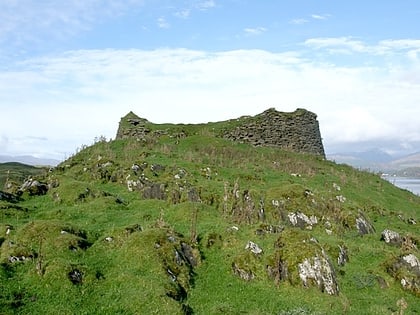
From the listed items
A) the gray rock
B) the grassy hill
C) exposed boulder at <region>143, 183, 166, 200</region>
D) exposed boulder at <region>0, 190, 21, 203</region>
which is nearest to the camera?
the grassy hill

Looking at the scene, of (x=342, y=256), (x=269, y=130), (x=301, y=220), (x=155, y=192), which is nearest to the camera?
(x=342, y=256)

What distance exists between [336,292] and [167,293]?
9202 mm

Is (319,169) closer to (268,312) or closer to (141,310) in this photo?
(268,312)

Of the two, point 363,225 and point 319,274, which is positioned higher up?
point 363,225

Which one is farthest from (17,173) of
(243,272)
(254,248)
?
(243,272)

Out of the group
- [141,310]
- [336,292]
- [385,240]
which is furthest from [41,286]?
[385,240]

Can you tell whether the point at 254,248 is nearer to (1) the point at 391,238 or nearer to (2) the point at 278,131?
(1) the point at 391,238

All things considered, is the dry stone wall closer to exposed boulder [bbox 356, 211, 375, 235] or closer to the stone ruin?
the stone ruin

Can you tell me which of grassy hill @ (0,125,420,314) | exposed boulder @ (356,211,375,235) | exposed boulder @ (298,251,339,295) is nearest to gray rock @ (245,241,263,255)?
grassy hill @ (0,125,420,314)

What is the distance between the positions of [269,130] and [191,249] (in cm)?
4708

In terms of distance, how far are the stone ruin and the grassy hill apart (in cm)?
2620

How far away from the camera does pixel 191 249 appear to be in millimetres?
26125

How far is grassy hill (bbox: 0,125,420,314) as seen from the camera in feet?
68.8

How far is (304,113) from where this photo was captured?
75062mm
